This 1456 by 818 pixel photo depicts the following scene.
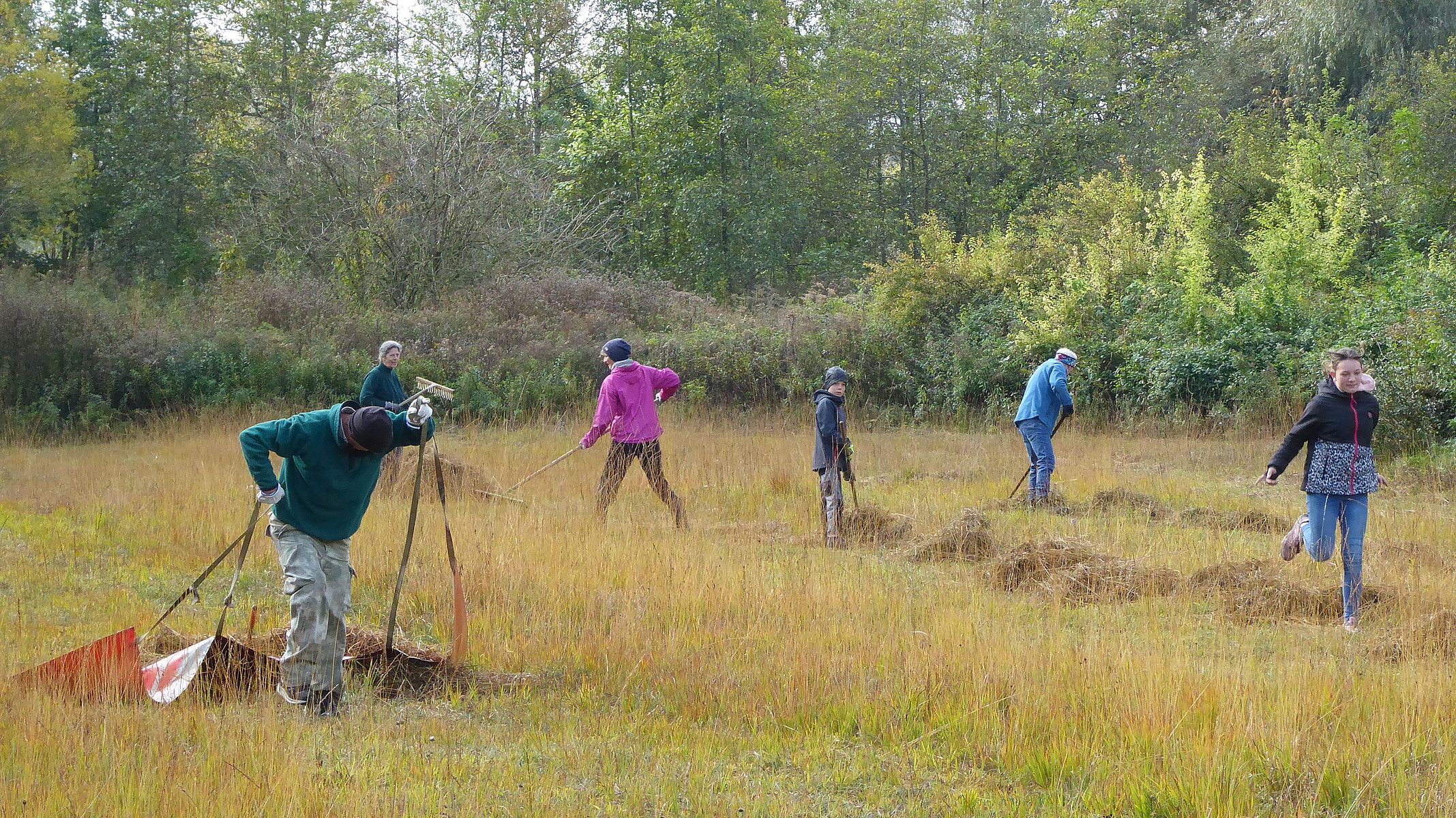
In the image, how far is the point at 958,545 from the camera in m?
9.53

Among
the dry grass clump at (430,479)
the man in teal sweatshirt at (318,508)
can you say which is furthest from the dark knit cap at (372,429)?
the dry grass clump at (430,479)

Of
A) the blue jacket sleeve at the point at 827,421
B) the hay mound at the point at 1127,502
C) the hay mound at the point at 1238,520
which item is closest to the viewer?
the blue jacket sleeve at the point at 827,421

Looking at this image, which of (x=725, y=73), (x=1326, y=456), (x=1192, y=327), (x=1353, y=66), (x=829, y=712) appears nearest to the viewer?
(x=829, y=712)

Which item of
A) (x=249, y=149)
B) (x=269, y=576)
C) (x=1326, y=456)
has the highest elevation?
(x=249, y=149)

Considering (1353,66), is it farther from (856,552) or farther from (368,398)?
(368,398)

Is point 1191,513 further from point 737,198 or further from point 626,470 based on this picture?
point 737,198

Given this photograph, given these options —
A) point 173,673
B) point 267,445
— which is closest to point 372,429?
point 267,445

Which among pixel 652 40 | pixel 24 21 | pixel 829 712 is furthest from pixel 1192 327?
pixel 24 21

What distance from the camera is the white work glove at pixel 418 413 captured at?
214 inches

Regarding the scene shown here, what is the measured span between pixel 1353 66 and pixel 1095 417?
13163mm

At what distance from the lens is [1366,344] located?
1634 cm

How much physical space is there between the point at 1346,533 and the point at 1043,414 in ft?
16.9

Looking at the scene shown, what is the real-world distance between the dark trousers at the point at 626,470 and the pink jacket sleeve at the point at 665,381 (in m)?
0.47

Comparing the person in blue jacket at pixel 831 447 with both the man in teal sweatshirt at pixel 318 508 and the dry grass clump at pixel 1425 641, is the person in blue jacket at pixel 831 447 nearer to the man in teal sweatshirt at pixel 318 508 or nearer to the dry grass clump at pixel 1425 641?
the dry grass clump at pixel 1425 641
